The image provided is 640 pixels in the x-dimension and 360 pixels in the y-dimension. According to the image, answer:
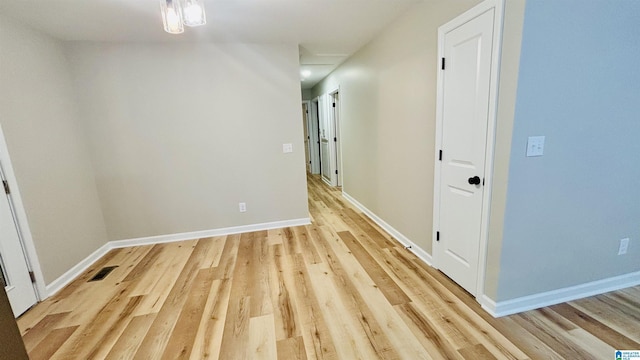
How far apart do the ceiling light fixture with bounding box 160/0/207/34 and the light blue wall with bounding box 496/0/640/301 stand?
72.7 inches

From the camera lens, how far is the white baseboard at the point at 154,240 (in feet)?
8.08

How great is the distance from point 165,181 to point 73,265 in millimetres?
1160

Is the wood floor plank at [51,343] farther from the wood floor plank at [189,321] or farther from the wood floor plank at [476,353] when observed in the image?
the wood floor plank at [476,353]

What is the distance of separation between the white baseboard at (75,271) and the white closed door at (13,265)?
0.17m

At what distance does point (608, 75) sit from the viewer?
160cm

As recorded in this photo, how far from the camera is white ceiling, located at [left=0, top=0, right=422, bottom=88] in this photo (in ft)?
6.78

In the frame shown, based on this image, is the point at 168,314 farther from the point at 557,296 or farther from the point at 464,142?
the point at 557,296

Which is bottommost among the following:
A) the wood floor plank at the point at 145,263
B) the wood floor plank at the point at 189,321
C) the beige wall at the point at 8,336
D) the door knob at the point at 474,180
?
the wood floor plank at the point at 145,263

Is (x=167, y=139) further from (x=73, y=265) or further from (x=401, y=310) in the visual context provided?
(x=401, y=310)

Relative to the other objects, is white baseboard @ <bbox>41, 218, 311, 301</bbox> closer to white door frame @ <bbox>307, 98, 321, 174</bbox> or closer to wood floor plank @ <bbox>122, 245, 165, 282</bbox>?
wood floor plank @ <bbox>122, 245, 165, 282</bbox>

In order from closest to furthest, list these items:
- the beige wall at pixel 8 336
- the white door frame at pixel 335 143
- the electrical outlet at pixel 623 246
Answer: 1. the beige wall at pixel 8 336
2. the electrical outlet at pixel 623 246
3. the white door frame at pixel 335 143

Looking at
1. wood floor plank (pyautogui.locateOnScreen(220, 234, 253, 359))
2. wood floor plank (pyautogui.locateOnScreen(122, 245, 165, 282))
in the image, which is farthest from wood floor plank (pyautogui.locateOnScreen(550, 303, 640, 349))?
wood floor plank (pyautogui.locateOnScreen(122, 245, 165, 282))

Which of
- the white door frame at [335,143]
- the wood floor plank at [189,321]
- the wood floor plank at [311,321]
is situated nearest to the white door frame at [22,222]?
the wood floor plank at [189,321]

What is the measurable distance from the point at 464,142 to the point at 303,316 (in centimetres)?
172
